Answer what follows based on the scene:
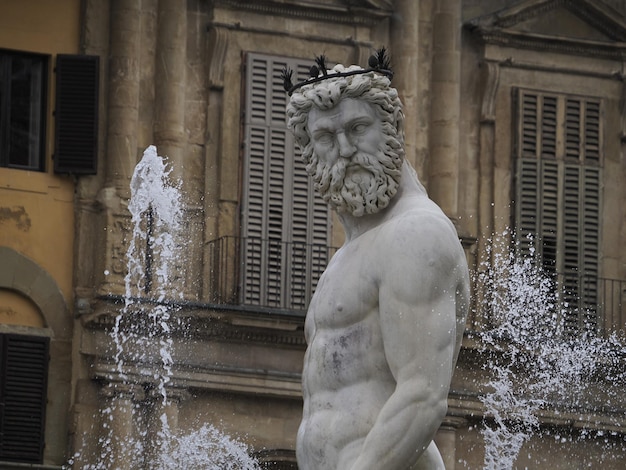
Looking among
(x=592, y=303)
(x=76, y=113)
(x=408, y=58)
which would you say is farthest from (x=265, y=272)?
(x=592, y=303)

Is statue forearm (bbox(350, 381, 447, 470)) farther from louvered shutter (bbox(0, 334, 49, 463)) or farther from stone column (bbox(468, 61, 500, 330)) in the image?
stone column (bbox(468, 61, 500, 330))

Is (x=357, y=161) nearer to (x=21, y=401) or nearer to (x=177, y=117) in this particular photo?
(x=21, y=401)

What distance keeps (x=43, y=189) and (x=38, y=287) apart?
1.03 metres

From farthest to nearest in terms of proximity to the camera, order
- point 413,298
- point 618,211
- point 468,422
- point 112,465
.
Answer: point 618,211 → point 468,422 → point 112,465 → point 413,298

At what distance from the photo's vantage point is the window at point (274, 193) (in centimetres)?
3008

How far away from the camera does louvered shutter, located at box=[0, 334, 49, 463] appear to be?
28891 mm

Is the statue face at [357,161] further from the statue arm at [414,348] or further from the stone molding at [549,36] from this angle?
the stone molding at [549,36]

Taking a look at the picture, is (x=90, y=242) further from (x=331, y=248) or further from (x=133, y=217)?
(x=331, y=248)

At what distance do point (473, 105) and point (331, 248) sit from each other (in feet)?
9.46

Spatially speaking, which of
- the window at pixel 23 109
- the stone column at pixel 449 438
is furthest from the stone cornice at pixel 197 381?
the window at pixel 23 109

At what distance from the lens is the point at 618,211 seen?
1287 inches

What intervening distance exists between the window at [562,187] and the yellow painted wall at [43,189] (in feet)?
17.7

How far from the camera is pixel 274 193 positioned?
30453mm

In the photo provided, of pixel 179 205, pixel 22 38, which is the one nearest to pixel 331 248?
pixel 179 205
